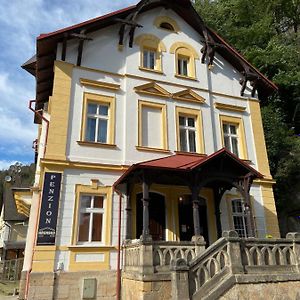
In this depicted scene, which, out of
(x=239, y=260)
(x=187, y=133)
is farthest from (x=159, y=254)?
(x=187, y=133)

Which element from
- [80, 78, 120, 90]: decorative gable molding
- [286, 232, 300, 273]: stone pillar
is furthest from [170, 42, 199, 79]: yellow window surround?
[286, 232, 300, 273]: stone pillar

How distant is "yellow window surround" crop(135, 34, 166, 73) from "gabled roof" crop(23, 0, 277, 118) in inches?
42.4

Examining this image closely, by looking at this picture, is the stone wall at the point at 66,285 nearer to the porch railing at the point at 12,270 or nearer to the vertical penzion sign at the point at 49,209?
the vertical penzion sign at the point at 49,209

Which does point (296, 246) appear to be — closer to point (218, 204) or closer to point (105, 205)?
point (218, 204)

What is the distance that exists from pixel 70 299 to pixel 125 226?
275cm

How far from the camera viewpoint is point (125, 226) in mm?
10570

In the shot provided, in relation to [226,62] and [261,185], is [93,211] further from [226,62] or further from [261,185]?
[226,62]

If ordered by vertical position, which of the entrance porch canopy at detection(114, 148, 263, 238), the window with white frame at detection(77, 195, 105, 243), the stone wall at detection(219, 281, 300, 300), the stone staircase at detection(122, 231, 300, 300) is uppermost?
the entrance porch canopy at detection(114, 148, 263, 238)

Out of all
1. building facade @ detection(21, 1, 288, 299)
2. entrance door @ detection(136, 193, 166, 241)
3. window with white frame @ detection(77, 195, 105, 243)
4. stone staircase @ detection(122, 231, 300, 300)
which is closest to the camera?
stone staircase @ detection(122, 231, 300, 300)

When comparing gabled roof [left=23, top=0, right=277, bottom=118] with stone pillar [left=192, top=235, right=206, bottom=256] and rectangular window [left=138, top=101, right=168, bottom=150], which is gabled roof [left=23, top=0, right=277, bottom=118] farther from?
stone pillar [left=192, top=235, right=206, bottom=256]

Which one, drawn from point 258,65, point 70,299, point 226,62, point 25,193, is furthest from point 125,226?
point 258,65

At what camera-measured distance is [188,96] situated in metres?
13.5

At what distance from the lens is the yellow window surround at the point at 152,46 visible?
44.8 feet

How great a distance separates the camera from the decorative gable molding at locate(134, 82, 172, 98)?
500 inches
